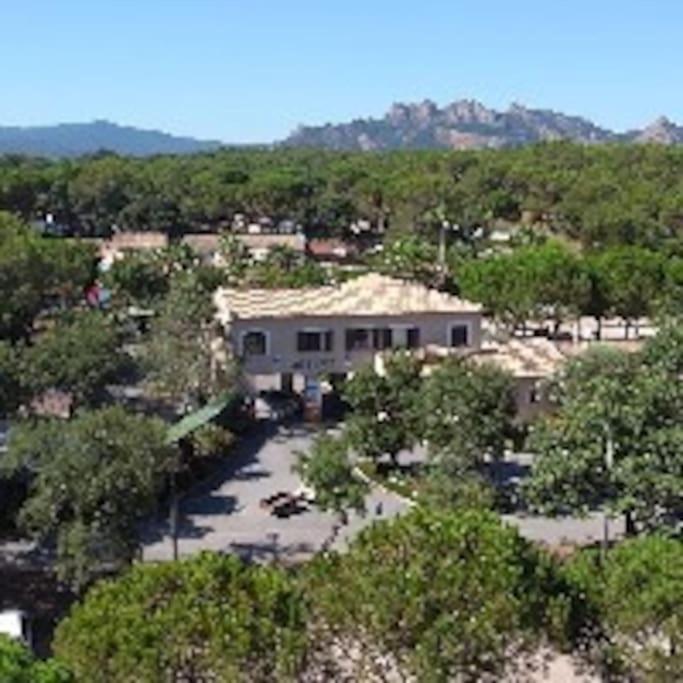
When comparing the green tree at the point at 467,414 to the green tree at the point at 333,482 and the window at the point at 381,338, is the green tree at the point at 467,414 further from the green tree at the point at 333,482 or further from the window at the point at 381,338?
the window at the point at 381,338

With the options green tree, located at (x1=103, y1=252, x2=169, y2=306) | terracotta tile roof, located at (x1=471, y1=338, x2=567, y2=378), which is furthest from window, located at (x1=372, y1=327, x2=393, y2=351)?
green tree, located at (x1=103, y1=252, x2=169, y2=306)

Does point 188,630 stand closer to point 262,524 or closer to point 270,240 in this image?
point 262,524

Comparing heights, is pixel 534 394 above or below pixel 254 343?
below

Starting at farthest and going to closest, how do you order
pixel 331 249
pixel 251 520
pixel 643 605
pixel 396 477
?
pixel 331 249, pixel 396 477, pixel 251 520, pixel 643 605

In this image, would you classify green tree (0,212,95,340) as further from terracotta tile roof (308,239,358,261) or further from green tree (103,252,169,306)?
terracotta tile roof (308,239,358,261)

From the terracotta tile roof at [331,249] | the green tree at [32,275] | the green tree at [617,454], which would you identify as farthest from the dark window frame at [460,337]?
the terracotta tile roof at [331,249]

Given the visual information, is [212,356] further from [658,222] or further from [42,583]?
[658,222]

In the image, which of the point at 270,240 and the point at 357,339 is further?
the point at 270,240

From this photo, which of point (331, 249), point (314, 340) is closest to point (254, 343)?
point (314, 340)
